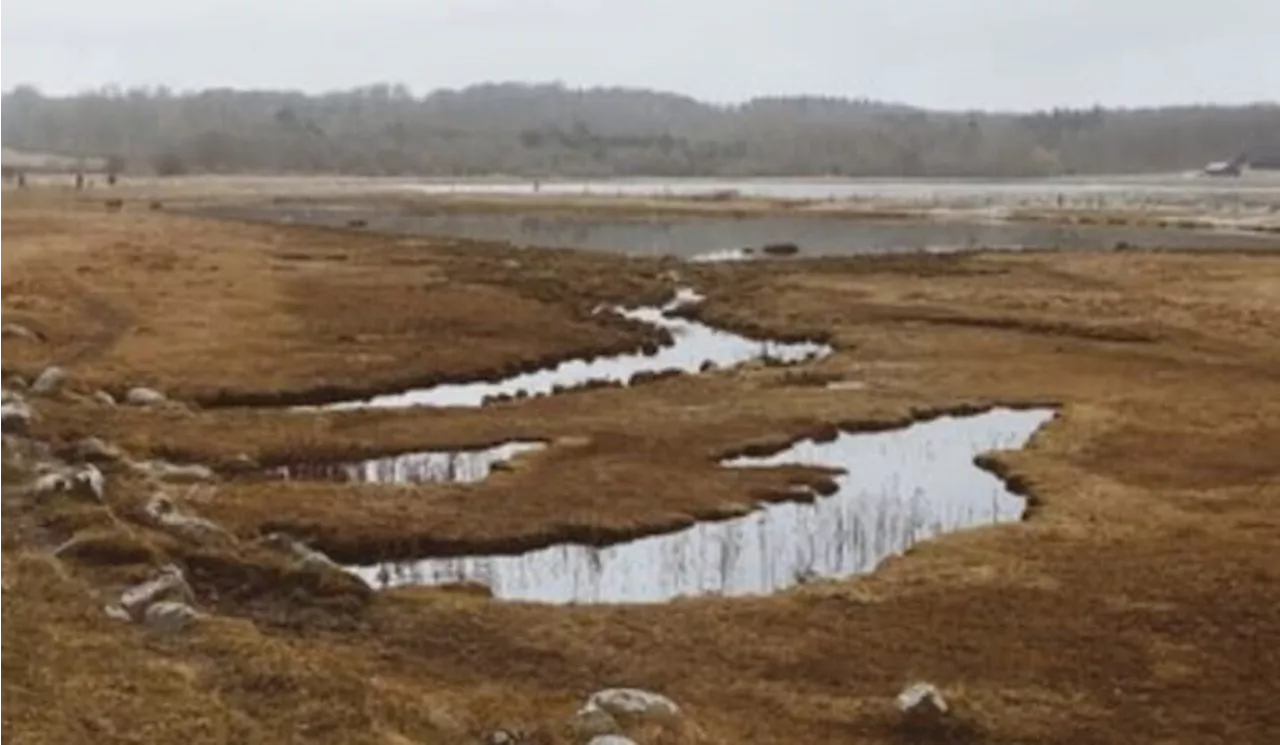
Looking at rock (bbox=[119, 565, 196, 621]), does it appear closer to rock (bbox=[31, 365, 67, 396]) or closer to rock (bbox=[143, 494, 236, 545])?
rock (bbox=[143, 494, 236, 545])

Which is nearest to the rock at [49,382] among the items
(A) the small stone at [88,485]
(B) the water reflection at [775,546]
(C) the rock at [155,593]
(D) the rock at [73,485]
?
(D) the rock at [73,485]

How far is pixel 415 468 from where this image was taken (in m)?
37.9

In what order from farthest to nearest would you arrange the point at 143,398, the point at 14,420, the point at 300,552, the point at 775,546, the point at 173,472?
the point at 143,398, the point at 14,420, the point at 173,472, the point at 775,546, the point at 300,552

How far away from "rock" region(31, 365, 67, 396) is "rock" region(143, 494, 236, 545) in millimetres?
14734

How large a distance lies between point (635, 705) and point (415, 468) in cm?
1885

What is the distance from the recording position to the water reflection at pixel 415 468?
1438 inches

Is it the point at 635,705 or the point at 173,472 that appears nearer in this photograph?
the point at 635,705

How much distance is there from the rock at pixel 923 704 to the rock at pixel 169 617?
909cm

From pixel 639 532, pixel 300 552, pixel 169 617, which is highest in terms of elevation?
pixel 169 617

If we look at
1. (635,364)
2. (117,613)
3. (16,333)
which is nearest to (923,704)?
(117,613)

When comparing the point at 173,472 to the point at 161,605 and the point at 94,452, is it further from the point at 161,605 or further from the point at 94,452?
the point at 161,605

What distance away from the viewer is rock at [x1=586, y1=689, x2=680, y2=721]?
19.7 meters

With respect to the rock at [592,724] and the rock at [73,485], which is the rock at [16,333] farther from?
the rock at [592,724]

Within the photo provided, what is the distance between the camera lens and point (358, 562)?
2967 centimetres
